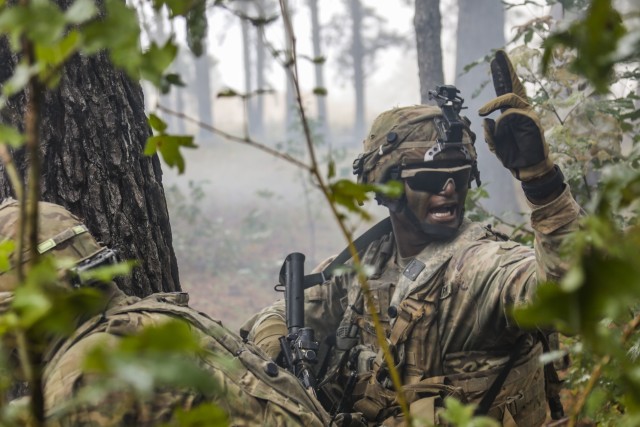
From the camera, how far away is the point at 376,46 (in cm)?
3083

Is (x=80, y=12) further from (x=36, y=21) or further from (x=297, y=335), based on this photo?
(x=297, y=335)

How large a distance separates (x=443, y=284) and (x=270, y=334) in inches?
44.9

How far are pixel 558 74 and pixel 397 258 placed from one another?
1.59m

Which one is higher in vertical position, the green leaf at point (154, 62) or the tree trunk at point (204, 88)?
the tree trunk at point (204, 88)

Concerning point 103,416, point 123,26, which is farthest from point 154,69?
point 103,416

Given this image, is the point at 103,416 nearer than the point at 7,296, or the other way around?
the point at 103,416

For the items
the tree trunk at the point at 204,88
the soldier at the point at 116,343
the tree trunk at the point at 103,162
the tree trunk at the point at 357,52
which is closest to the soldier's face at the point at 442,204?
the tree trunk at the point at 103,162

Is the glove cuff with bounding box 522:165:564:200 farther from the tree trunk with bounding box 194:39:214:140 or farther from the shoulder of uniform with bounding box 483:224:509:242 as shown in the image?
the tree trunk with bounding box 194:39:214:140

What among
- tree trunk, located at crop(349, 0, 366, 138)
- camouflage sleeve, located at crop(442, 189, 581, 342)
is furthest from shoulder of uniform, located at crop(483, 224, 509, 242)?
tree trunk, located at crop(349, 0, 366, 138)

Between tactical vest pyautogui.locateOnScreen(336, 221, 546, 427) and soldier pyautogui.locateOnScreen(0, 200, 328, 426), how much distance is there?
1071 mm

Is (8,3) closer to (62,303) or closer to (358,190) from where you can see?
(358,190)

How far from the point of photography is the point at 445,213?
159 inches

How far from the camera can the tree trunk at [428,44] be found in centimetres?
721

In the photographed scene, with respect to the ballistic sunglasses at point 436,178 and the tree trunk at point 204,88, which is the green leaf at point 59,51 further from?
the tree trunk at point 204,88
